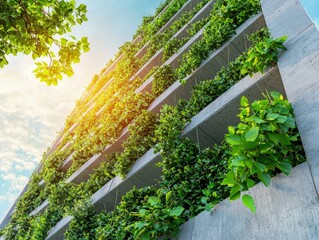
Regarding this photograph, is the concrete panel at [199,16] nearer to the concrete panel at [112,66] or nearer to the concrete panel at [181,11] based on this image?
the concrete panel at [181,11]

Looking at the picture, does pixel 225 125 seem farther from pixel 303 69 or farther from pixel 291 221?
pixel 291 221

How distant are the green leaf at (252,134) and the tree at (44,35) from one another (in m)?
3.97

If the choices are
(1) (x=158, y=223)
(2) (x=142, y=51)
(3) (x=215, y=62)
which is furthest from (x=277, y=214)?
(2) (x=142, y=51)

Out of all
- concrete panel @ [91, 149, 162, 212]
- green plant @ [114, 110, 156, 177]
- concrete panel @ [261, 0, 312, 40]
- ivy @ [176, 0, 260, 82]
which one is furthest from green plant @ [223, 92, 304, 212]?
ivy @ [176, 0, 260, 82]

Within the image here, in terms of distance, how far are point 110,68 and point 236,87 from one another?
16583mm

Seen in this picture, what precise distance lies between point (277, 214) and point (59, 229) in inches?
340

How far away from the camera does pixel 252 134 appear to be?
12.1 feet

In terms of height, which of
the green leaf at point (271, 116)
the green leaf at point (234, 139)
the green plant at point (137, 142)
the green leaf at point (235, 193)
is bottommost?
the green leaf at point (235, 193)

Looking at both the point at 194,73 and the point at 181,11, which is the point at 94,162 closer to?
the point at 194,73

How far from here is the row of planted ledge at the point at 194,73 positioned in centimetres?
860

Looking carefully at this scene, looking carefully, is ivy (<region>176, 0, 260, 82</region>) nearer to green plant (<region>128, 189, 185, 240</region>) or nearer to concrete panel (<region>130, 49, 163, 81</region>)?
concrete panel (<region>130, 49, 163, 81</region>)

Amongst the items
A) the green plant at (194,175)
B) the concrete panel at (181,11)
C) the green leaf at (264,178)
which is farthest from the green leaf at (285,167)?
the concrete panel at (181,11)

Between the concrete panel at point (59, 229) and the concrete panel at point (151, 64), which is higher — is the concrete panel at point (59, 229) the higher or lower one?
the lower one

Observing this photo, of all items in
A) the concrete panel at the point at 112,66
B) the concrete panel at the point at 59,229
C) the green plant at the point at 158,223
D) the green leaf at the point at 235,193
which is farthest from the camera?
the concrete panel at the point at 112,66
